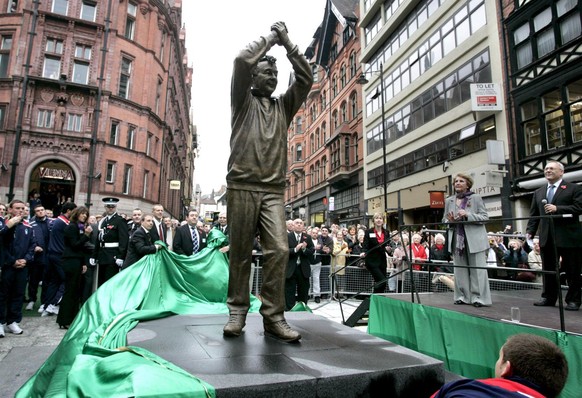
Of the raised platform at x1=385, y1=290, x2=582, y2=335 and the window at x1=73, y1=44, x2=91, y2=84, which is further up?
the window at x1=73, y1=44, x2=91, y2=84

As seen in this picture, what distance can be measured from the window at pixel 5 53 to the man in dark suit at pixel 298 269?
2617 cm

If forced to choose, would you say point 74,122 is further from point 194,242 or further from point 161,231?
point 194,242

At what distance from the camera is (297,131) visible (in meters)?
53.3

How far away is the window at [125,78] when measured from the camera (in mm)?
27672

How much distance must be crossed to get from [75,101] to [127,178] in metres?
6.07

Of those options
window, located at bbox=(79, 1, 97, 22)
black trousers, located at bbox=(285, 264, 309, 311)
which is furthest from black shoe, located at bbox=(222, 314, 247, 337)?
window, located at bbox=(79, 1, 97, 22)

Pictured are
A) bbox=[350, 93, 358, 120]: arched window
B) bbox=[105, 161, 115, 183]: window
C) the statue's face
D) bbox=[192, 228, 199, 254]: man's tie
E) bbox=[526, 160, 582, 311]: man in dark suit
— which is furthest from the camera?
bbox=[350, 93, 358, 120]: arched window

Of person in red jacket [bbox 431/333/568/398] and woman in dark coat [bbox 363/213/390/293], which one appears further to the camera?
woman in dark coat [bbox 363/213/390/293]

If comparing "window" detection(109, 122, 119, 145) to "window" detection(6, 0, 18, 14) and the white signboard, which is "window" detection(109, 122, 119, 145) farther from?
the white signboard

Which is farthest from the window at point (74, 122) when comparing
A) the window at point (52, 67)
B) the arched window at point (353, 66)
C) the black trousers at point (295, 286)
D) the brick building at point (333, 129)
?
the arched window at point (353, 66)

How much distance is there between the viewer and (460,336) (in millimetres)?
4867

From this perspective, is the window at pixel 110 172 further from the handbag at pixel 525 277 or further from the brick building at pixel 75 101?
the handbag at pixel 525 277

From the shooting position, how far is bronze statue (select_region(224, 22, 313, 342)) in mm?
3973

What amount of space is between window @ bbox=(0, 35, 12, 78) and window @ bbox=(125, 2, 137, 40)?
747 centimetres
